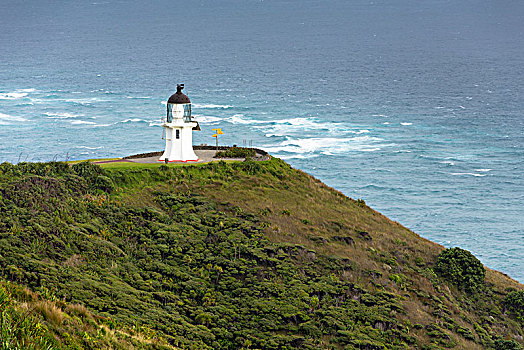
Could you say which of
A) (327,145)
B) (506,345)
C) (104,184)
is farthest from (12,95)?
(506,345)

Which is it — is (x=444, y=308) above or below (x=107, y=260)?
below

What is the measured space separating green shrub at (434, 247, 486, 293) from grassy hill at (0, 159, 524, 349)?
10 centimetres

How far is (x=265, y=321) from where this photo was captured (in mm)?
31156

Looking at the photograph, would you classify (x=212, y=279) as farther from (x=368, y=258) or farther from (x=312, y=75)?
(x=312, y=75)

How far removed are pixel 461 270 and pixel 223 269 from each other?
17601mm

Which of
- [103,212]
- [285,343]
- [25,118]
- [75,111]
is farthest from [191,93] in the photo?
[285,343]

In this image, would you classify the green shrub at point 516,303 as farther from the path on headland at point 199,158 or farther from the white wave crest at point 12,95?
the white wave crest at point 12,95

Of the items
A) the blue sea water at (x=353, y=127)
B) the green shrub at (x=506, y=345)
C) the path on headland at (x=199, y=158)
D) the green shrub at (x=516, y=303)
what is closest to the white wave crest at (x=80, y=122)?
the blue sea water at (x=353, y=127)

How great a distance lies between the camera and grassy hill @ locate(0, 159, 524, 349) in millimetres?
28094

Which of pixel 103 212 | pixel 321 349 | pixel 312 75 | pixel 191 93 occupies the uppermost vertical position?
pixel 312 75

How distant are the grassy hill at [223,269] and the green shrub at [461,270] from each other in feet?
0.32

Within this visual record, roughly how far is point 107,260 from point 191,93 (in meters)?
124

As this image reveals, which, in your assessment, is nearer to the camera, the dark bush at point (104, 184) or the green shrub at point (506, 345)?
the green shrub at point (506, 345)

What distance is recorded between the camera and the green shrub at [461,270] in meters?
42.5
